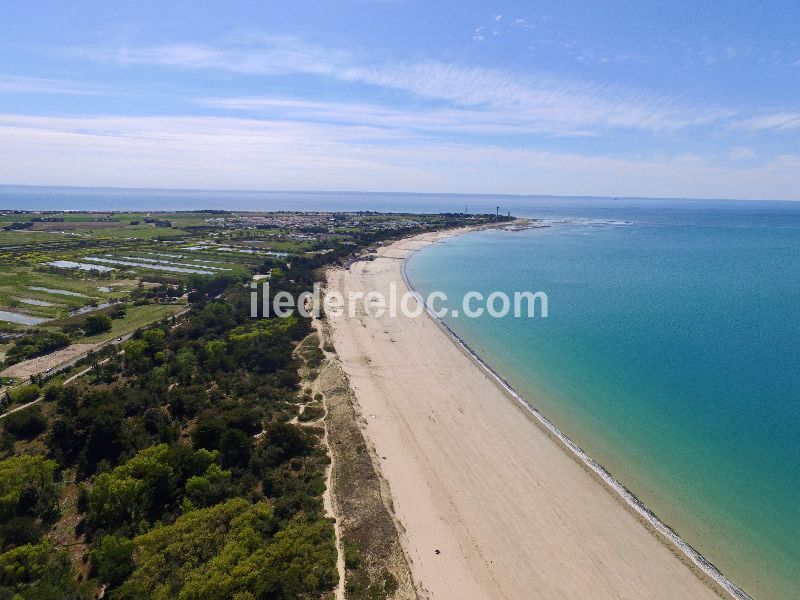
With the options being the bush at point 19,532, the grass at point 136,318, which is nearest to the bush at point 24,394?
the grass at point 136,318

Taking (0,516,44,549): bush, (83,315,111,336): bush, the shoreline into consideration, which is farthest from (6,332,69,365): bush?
the shoreline

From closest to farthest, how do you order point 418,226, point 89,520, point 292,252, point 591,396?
point 89,520
point 591,396
point 292,252
point 418,226

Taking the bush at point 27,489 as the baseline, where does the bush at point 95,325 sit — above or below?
above

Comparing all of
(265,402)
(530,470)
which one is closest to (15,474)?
(265,402)

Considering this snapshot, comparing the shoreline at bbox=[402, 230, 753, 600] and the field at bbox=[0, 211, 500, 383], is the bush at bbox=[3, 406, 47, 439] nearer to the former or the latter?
the field at bbox=[0, 211, 500, 383]

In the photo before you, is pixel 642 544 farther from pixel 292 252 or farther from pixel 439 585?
pixel 292 252

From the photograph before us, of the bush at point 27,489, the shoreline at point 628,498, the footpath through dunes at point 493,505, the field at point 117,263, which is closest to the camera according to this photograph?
the footpath through dunes at point 493,505

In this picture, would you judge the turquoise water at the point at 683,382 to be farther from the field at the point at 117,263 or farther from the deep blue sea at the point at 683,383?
the field at the point at 117,263
